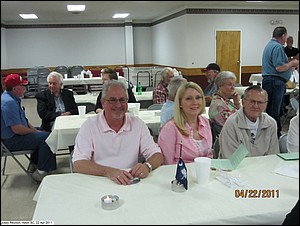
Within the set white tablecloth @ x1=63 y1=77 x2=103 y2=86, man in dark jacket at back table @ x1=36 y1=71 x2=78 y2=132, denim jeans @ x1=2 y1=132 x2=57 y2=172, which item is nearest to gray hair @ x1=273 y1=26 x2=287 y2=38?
man in dark jacket at back table @ x1=36 y1=71 x2=78 y2=132

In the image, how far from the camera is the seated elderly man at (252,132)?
2.05 meters

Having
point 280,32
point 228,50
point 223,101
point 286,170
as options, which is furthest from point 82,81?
point 286,170

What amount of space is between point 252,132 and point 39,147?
207 cm

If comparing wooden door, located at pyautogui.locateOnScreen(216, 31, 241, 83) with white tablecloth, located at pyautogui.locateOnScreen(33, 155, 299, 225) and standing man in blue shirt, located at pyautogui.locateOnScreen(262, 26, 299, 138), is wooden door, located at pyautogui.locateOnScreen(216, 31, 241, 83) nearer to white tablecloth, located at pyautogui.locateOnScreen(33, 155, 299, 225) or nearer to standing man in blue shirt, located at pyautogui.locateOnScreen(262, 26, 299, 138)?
standing man in blue shirt, located at pyautogui.locateOnScreen(262, 26, 299, 138)

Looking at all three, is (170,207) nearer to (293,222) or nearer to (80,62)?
(293,222)

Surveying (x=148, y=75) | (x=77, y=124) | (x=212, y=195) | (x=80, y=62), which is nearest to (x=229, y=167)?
(x=212, y=195)

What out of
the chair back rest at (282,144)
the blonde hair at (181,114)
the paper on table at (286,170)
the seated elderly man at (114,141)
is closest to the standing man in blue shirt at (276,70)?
the chair back rest at (282,144)

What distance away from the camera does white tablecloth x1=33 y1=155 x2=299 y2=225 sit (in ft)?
3.69

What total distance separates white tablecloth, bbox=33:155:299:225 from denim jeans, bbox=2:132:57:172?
1.70 meters

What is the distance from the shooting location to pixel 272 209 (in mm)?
1210

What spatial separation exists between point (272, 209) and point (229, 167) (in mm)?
455
